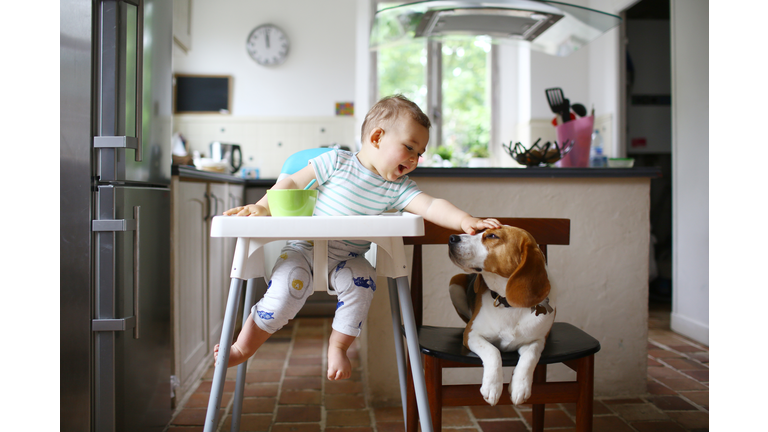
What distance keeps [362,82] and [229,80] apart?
3.84ft

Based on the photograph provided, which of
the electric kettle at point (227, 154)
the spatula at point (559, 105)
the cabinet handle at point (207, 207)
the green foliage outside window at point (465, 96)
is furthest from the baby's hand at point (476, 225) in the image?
the green foliage outside window at point (465, 96)

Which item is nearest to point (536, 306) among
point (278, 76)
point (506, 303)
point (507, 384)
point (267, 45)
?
point (506, 303)

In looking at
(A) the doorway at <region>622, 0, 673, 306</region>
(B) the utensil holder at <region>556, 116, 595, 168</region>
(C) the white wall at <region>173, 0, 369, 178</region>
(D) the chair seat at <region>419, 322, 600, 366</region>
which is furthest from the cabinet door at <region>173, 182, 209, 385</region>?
(A) the doorway at <region>622, 0, 673, 306</region>

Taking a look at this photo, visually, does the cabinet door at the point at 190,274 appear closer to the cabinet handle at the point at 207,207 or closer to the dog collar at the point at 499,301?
the cabinet handle at the point at 207,207

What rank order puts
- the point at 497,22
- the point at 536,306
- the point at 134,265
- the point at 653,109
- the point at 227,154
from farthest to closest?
the point at 653,109
the point at 227,154
the point at 497,22
the point at 134,265
the point at 536,306

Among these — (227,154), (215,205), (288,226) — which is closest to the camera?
(288,226)

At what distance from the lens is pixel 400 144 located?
3.84 ft

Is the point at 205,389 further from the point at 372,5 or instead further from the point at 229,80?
the point at 372,5

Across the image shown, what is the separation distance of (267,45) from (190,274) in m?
2.95

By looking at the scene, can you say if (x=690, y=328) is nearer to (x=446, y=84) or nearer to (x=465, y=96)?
(x=465, y=96)

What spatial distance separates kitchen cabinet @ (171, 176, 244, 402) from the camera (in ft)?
5.79

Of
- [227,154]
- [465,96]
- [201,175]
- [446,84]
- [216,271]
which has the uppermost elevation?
[446,84]

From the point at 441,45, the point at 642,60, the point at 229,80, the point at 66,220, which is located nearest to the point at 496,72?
the point at 441,45

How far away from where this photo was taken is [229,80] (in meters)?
4.28
